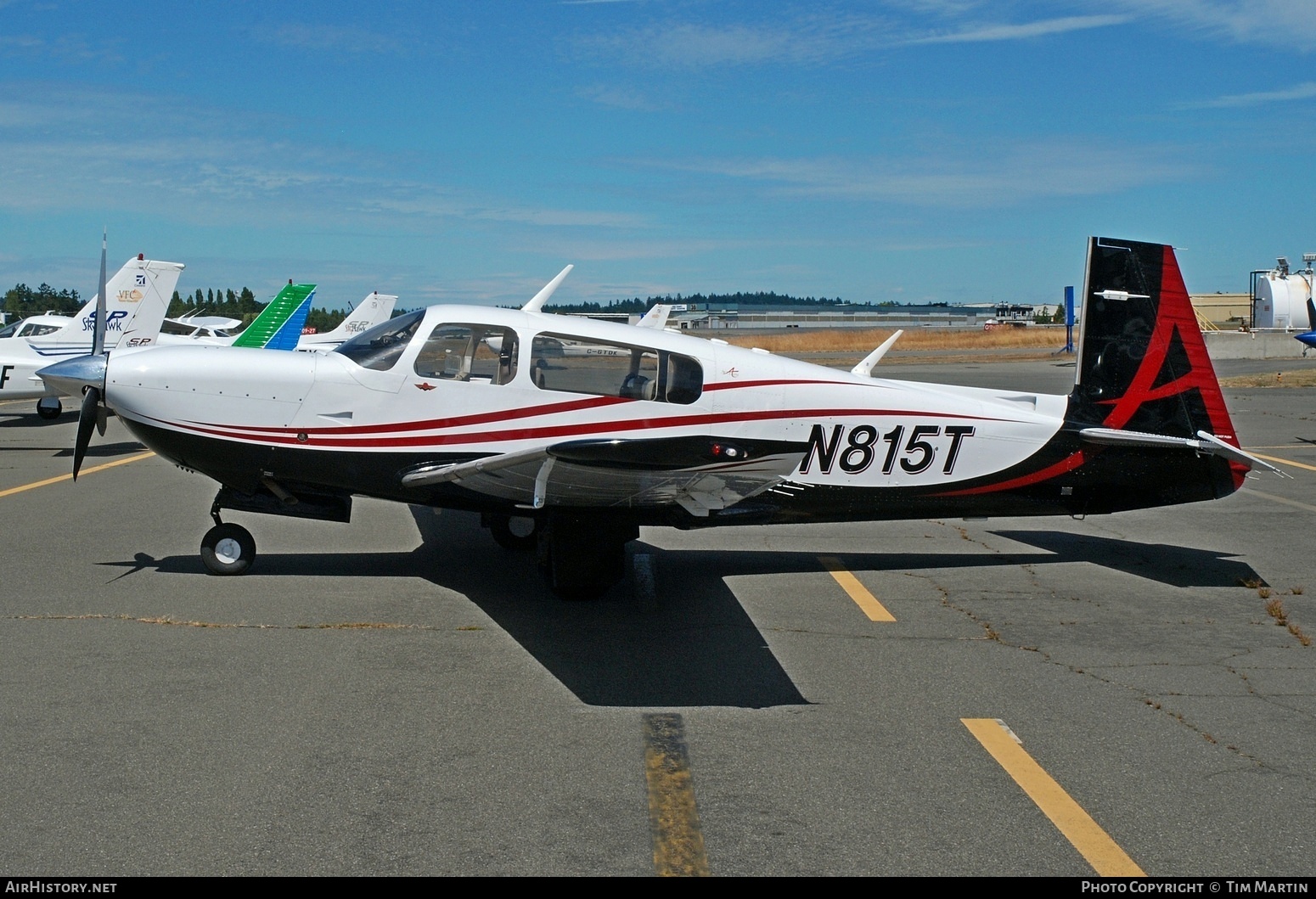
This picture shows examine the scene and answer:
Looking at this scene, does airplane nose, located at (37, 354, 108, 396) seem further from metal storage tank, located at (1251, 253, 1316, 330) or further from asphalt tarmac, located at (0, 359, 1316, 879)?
metal storage tank, located at (1251, 253, 1316, 330)

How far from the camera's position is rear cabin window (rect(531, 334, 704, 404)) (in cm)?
770

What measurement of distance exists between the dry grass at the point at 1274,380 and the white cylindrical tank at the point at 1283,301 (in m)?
22.8

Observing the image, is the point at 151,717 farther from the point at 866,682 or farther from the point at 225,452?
the point at 866,682

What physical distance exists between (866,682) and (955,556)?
388 centimetres

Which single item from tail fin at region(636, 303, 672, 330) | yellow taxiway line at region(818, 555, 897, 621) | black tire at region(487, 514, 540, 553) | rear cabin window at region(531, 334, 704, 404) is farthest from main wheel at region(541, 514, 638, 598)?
tail fin at region(636, 303, 672, 330)

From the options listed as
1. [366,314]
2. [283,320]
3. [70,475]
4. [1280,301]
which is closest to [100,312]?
[70,475]

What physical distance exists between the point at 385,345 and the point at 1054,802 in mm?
5350

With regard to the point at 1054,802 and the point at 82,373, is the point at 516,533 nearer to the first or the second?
the point at 82,373

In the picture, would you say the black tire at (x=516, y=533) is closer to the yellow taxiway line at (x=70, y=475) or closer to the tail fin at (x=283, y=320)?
the yellow taxiway line at (x=70, y=475)

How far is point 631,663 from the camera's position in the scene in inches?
246

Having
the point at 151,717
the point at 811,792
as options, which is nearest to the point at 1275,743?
the point at 811,792

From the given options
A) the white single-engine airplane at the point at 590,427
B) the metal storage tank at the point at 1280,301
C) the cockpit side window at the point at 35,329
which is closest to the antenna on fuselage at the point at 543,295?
the white single-engine airplane at the point at 590,427

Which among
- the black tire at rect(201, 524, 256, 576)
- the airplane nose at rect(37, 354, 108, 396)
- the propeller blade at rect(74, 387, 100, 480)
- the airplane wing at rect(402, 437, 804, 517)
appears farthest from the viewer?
the black tire at rect(201, 524, 256, 576)

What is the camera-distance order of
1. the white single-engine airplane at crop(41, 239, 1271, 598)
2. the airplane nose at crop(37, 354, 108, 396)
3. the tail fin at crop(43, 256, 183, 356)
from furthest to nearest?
the tail fin at crop(43, 256, 183, 356) → the airplane nose at crop(37, 354, 108, 396) → the white single-engine airplane at crop(41, 239, 1271, 598)
